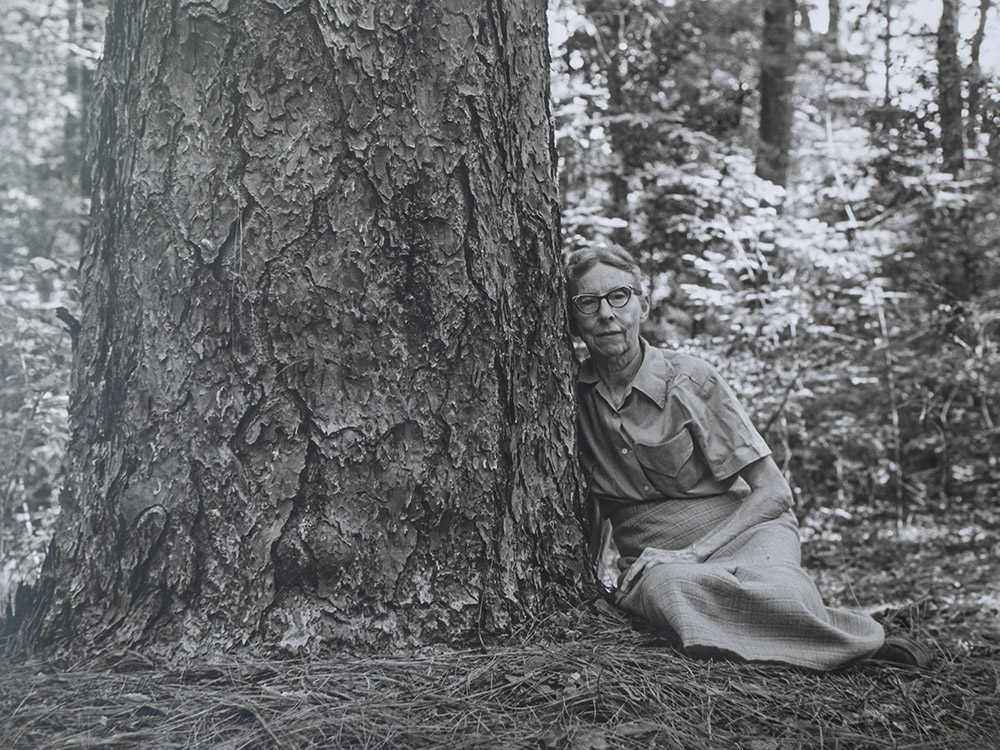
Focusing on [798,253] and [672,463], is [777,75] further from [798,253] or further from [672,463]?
[672,463]

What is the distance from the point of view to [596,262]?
2.99 meters

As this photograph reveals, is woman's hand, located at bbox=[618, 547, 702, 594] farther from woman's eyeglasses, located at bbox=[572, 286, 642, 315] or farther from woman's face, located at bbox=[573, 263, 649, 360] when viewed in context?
woman's eyeglasses, located at bbox=[572, 286, 642, 315]

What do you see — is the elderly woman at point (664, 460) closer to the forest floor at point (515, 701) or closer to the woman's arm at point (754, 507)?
the woman's arm at point (754, 507)

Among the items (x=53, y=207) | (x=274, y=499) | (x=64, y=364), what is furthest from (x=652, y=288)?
(x=53, y=207)

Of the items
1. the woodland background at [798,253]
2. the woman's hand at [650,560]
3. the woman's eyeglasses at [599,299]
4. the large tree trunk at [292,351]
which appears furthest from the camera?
the woodland background at [798,253]

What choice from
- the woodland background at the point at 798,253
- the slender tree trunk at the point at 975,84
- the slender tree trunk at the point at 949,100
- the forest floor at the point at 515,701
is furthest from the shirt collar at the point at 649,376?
the slender tree trunk at the point at 949,100

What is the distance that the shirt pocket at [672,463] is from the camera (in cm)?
291

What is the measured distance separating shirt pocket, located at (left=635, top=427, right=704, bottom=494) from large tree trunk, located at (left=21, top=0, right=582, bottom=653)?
0.68 metres

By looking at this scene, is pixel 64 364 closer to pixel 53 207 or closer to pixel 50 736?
pixel 50 736

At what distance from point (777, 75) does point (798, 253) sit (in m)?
4.35

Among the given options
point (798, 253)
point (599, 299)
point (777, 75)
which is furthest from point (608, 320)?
point (777, 75)

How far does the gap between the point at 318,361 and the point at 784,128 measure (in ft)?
30.1

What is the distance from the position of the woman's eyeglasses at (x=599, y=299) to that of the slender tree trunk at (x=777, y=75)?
7432 mm

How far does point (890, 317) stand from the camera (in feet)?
27.5
